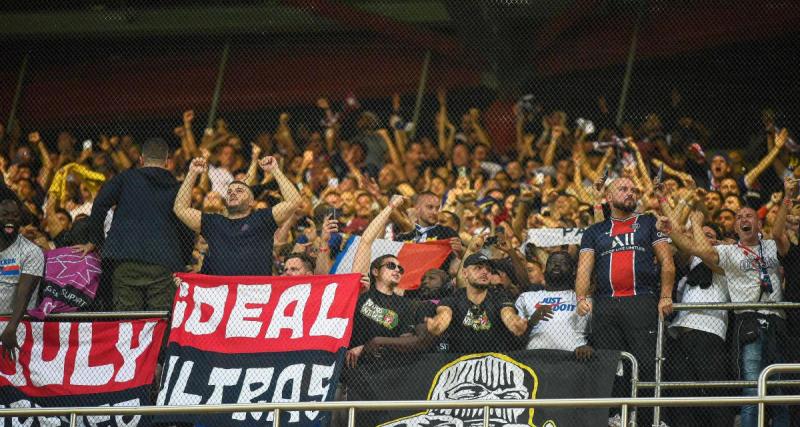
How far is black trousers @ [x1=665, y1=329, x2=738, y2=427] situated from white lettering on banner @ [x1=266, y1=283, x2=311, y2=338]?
2.39 m

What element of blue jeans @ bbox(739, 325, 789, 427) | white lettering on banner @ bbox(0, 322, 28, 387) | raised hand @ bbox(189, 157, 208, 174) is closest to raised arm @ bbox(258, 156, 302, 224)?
raised hand @ bbox(189, 157, 208, 174)

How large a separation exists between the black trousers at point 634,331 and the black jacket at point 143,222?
2.87m

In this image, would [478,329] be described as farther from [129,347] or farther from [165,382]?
[129,347]

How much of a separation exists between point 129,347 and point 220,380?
786 millimetres

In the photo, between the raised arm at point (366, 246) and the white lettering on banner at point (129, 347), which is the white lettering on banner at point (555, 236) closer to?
the raised arm at point (366, 246)

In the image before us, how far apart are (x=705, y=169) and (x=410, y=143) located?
9.32 ft

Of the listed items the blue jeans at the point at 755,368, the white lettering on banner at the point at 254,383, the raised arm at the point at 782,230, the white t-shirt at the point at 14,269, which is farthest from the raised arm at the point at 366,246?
the raised arm at the point at 782,230

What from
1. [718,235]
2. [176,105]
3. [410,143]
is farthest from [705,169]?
[176,105]

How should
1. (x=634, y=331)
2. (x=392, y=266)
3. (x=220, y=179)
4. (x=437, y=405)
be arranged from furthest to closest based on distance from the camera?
(x=220, y=179)
(x=392, y=266)
(x=634, y=331)
(x=437, y=405)

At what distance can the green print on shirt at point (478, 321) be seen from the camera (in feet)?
30.7

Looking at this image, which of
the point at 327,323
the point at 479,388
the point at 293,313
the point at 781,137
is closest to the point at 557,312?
the point at 479,388

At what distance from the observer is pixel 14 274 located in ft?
32.7

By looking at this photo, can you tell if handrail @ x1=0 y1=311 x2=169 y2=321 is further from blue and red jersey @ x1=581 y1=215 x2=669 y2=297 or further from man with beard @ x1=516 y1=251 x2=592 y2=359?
blue and red jersey @ x1=581 y1=215 x2=669 y2=297

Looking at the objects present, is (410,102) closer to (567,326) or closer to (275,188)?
(275,188)
